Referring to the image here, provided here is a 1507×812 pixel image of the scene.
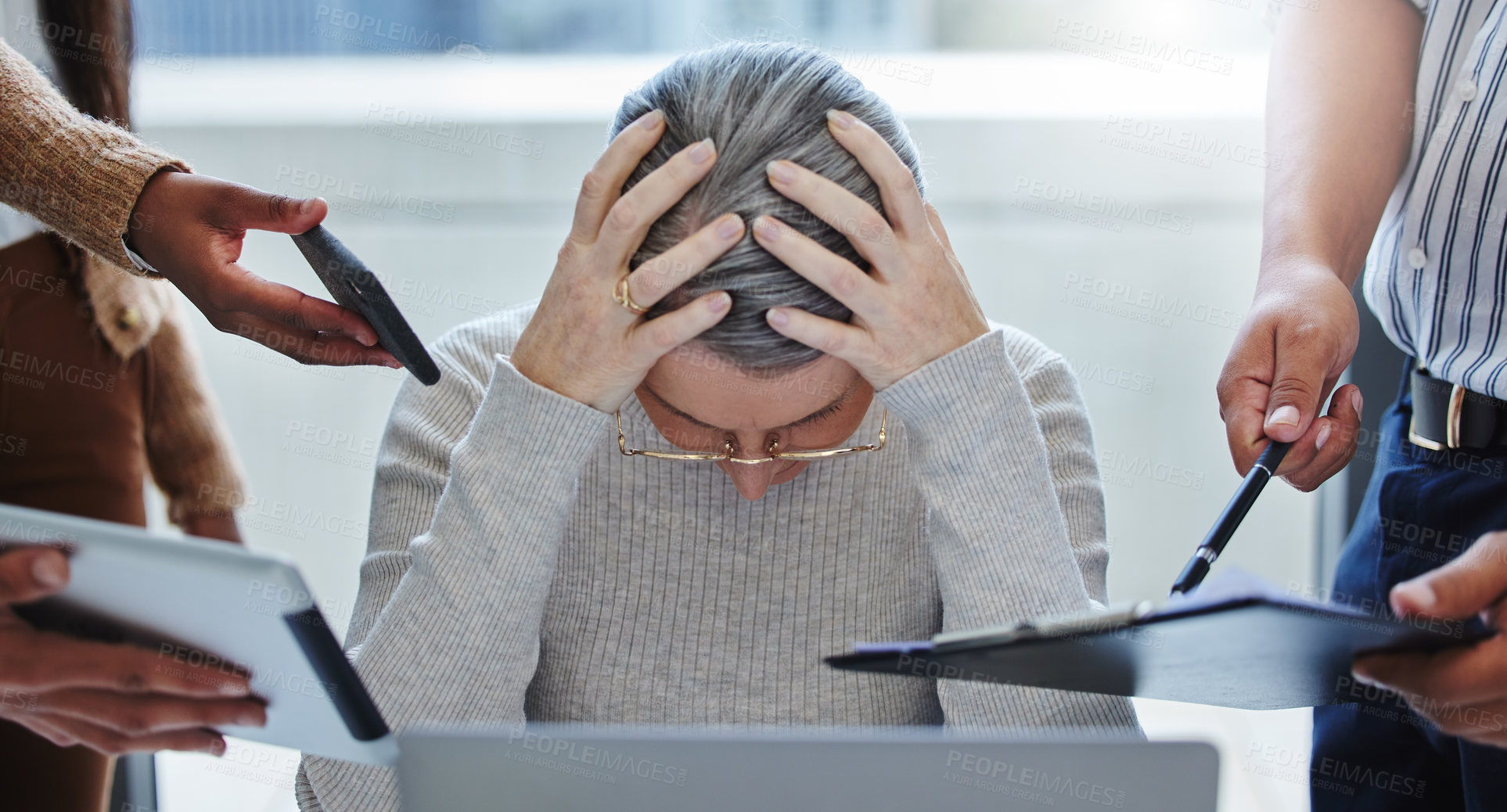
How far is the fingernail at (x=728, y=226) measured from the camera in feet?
2.86

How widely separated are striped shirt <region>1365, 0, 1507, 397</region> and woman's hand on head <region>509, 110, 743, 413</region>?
74 centimetres

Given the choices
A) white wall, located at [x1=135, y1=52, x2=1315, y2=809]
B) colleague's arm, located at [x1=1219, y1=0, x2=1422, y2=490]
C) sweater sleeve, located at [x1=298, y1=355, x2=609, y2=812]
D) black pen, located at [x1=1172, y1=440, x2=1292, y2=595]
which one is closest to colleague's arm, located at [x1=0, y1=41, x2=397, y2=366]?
sweater sleeve, located at [x1=298, y1=355, x2=609, y2=812]

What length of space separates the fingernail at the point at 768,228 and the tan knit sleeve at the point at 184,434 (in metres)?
1.08

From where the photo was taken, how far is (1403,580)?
1094mm

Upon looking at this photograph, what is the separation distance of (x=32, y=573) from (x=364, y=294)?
34 centimetres

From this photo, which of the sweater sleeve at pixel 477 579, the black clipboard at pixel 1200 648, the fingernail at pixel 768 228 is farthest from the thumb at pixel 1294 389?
the sweater sleeve at pixel 477 579

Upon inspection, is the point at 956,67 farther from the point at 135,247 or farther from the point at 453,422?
the point at 135,247

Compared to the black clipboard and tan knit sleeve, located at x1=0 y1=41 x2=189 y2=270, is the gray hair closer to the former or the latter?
the black clipboard

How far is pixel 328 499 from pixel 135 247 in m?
1.87

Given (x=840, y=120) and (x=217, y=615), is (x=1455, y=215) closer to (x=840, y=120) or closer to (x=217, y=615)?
(x=840, y=120)

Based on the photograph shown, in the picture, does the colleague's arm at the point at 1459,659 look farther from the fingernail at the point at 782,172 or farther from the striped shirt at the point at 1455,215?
the fingernail at the point at 782,172

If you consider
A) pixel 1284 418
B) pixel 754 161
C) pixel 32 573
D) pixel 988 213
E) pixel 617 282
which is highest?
pixel 988 213

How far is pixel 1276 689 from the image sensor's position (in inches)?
33.0

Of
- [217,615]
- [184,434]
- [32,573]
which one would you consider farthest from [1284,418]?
[184,434]
